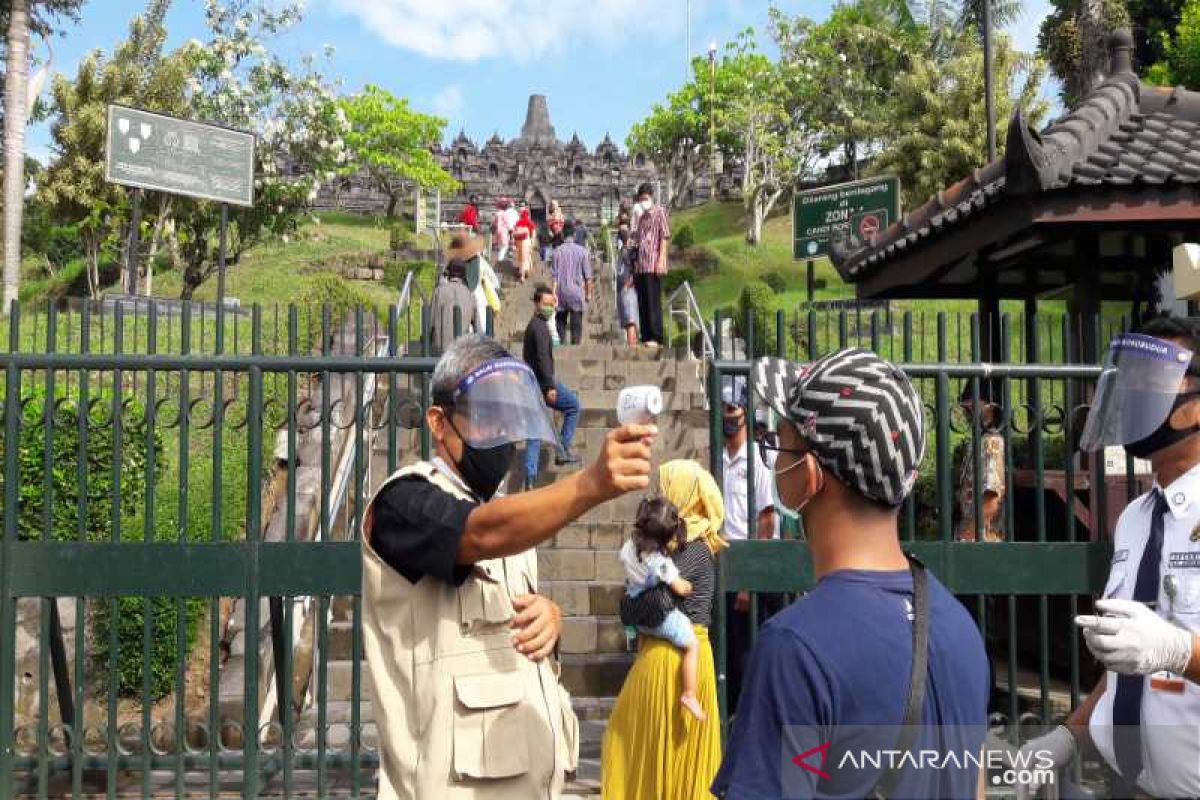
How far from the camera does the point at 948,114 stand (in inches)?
1428

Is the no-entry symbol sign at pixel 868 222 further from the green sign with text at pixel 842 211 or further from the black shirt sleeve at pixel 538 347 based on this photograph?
the black shirt sleeve at pixel 538 347

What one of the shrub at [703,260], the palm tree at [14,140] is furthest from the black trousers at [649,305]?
the shrub at [703,260]

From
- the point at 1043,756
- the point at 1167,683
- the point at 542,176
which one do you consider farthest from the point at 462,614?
the point at 542,176

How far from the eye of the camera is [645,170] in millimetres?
82875

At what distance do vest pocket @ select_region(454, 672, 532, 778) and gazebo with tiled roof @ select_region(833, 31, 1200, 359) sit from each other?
4.52 meters

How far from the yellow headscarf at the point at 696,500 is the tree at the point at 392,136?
47.2 m

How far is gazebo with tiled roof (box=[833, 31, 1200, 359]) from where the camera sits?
8070 millimetres

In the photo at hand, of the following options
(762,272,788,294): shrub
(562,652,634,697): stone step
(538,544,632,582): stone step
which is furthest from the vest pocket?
(762,272,788,294): shrub

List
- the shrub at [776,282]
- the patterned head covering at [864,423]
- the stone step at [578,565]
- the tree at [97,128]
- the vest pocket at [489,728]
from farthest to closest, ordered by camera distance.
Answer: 1. the shrub at [776,282]
2. the tree at [97,128]
3. the stone step at [578,565]
4. the vest pocket at [489,728]
5. the patterned head covering at [864,423]

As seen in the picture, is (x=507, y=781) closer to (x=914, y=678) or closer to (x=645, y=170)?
(x=914, y=678)

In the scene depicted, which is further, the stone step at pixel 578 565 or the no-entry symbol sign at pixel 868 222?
the no-entry symbol sign at pixel 868 222

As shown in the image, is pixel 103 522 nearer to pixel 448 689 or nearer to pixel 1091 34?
pixel 448 689

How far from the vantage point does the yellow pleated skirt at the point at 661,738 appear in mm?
5207

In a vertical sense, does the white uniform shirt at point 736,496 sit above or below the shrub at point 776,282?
below
